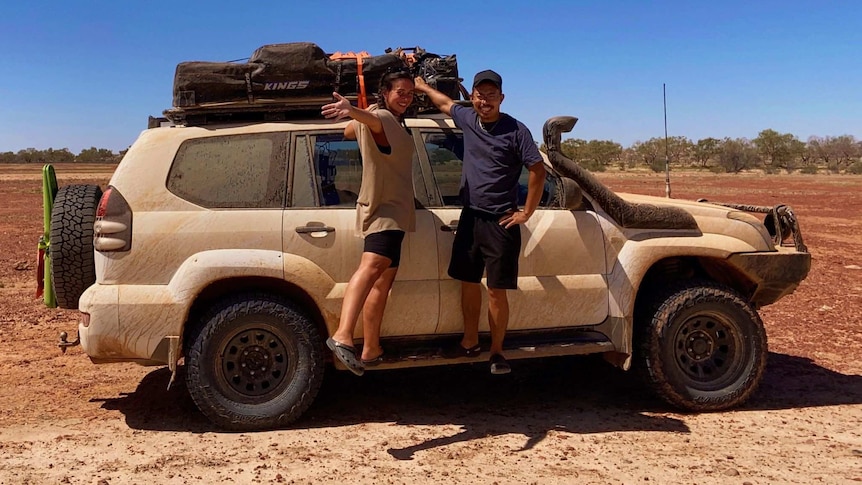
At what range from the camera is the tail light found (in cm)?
429

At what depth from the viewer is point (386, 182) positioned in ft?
14.3

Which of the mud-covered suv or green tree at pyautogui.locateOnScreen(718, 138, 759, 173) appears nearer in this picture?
the mud-covered suv

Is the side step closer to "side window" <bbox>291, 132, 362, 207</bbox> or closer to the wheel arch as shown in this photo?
the wheel arch

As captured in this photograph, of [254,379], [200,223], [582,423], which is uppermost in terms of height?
[200,223]

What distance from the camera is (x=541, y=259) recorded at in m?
4.77

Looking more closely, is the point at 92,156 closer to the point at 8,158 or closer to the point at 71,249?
the point at 8,158

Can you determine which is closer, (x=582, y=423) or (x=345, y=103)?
(x=345, y=103)

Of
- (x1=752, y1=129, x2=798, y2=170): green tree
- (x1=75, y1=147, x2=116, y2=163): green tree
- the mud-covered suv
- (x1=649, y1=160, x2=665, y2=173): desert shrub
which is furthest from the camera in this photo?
(x1=75, y1=147, x2=116, y2=163): green tree

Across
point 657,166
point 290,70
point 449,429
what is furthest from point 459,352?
point 657,166

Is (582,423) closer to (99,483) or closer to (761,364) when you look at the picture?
(761,364)

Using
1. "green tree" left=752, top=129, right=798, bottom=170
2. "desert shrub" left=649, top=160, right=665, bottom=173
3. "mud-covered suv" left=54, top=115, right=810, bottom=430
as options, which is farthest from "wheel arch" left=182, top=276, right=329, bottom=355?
"green tree" left=752, top=129, right=798, bottom=170

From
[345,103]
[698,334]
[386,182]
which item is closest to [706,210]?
[698,334]

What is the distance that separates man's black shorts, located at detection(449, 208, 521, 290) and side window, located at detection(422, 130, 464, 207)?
282mm

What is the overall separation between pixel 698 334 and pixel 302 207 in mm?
2787
